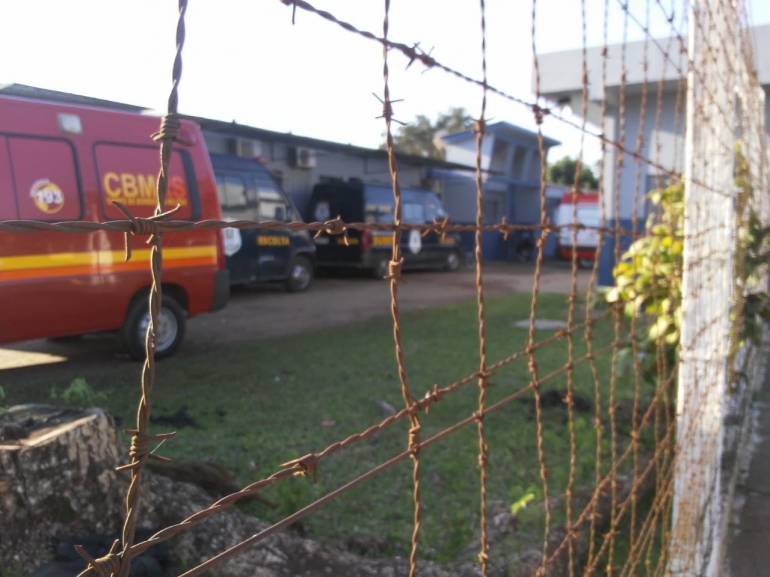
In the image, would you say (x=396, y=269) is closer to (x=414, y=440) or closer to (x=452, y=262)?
(x=414, y=440)

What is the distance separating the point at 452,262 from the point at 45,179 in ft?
43.7

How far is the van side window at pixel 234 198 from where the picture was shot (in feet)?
28.6

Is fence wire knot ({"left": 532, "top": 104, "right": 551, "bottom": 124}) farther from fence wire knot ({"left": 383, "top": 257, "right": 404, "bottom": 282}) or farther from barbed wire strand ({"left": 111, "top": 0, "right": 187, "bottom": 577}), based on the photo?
barbed wire strand ({"left": 111, "top": 0, "right": 187, "bottom": 577})

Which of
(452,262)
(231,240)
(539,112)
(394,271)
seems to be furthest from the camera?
(452,262)

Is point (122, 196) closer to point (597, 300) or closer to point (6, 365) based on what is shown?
point (6, 365)

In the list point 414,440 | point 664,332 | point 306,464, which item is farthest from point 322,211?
point 306,464

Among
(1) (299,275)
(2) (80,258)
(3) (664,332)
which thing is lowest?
(1) (299,275)

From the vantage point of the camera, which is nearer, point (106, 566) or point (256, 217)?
point (106, 566)

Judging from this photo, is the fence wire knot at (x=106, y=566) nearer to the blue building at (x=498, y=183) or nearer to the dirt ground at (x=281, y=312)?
the dirt ground at (x=281, y=312)

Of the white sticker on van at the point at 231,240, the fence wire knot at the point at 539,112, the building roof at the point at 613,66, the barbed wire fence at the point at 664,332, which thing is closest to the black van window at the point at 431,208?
the building roof at the point at 613,66

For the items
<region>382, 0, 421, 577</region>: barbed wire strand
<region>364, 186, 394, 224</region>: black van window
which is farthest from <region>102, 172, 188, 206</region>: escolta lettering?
<region>364, 186, 394, 224</region>: black van window

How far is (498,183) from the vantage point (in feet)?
65.5

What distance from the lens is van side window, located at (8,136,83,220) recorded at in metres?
2.81

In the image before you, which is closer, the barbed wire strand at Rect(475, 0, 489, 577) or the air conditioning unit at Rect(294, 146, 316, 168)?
the barbed wire strand at Rect(475, 0, 489, 577)
